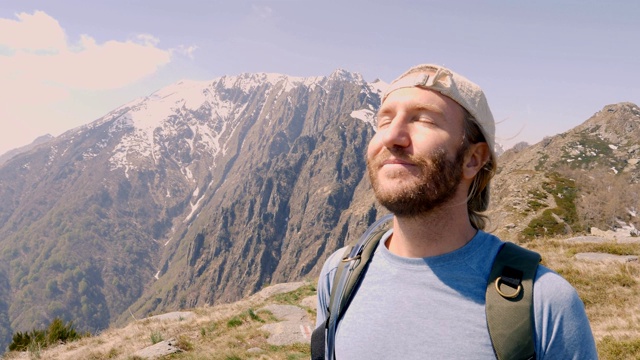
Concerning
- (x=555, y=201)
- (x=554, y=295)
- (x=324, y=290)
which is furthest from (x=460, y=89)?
(x=555, y=201)

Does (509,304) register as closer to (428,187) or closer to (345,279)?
(428,187)

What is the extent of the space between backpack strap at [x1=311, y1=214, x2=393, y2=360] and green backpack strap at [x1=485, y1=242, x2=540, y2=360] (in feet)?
2.98

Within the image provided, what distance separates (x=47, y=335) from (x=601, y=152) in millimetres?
141042

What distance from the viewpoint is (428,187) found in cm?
235

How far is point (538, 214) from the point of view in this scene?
3684 centimetres

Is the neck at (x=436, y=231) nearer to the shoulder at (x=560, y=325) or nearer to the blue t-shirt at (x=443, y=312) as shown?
the blue t-shirt at (x=443, y=312)

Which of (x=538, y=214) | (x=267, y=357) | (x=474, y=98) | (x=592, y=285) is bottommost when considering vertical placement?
(x=538, y=214)

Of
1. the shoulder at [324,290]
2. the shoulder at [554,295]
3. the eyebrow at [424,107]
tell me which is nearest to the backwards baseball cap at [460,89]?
the eyebrow at [424,107]

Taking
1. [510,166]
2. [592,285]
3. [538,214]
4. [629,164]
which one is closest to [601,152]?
[629,164]

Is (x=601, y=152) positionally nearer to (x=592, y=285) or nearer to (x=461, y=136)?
(x=592, y=285)

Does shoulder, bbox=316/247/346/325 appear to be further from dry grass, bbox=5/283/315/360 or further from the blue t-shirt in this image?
dry grass, bbox=5/283/315/360

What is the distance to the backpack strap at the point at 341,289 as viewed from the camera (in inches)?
103

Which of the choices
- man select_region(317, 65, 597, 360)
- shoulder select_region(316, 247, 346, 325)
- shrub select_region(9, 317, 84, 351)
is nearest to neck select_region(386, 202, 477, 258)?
man select_region(317, 65, 597, 360)

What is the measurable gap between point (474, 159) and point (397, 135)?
631 millimetres
